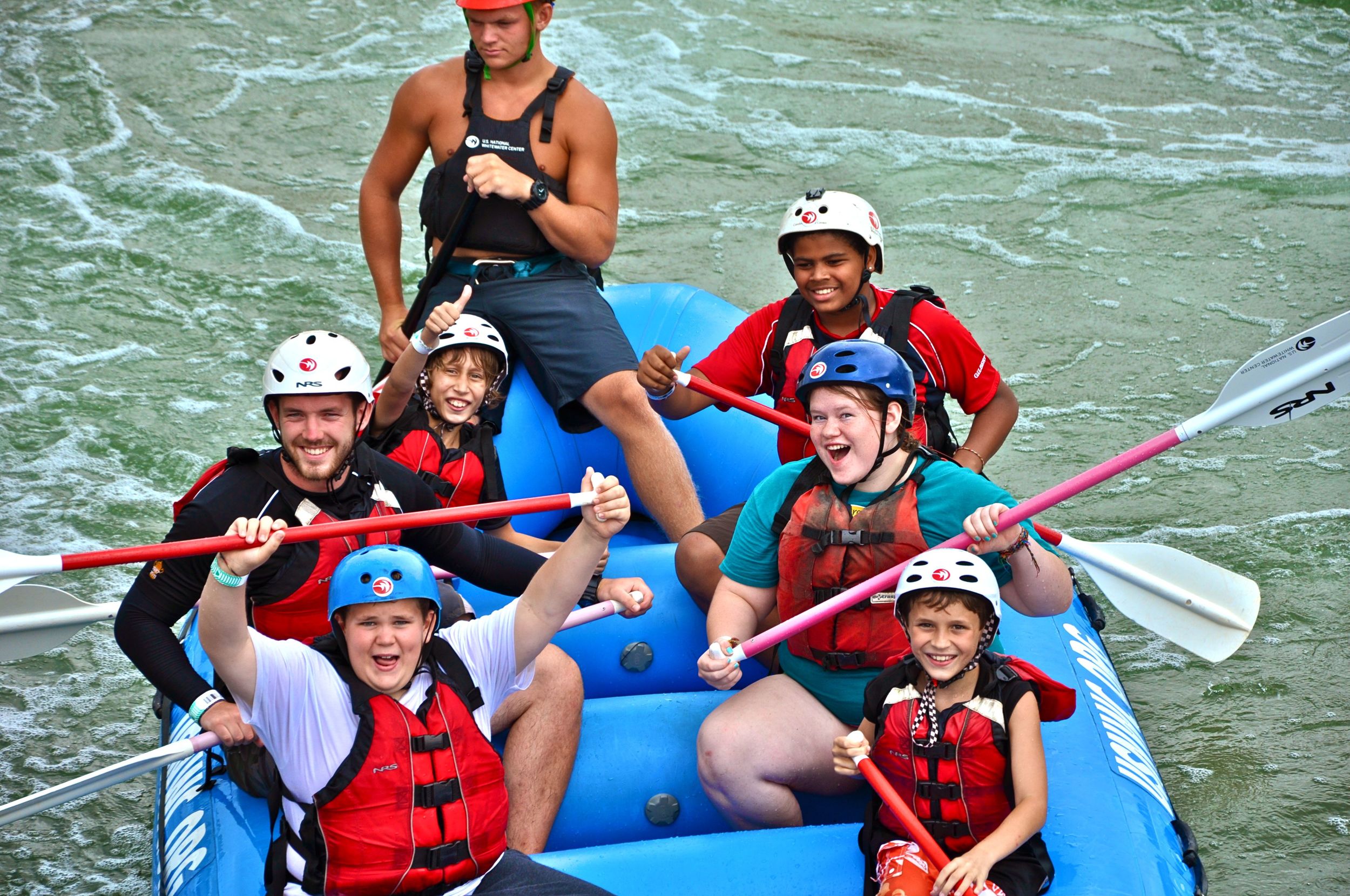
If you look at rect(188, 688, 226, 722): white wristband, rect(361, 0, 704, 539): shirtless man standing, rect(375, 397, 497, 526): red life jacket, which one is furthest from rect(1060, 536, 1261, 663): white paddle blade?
rect(188, 688, 226, 722): white wristband

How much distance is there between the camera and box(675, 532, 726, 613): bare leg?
3.27 meters

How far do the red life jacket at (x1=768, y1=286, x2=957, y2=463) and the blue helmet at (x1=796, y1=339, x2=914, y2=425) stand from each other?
1.46 ft

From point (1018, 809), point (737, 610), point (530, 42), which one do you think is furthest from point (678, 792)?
point (530, 42)

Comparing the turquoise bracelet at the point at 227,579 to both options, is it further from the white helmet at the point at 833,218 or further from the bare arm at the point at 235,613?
the white helmet at the point at 833,218

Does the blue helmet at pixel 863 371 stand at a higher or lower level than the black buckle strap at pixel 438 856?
higher

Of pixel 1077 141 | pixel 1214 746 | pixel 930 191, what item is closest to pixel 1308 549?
pixel 1214 746

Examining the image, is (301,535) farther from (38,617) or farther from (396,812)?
(38,617)

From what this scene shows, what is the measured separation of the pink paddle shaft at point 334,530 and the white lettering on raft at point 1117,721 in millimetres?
1224

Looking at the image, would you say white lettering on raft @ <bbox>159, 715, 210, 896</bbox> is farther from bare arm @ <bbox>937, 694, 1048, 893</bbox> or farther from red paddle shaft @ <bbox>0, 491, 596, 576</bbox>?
bare arm @ <bbox>937, 694, 1048, 893</bbox>

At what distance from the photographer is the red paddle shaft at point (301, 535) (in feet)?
8.26

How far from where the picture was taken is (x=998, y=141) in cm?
957

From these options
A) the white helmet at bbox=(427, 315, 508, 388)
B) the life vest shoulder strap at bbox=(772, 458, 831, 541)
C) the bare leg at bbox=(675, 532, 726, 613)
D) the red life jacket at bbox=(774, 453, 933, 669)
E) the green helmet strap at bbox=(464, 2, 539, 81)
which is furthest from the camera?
the green helmet strap at bbox=(464, 2, 539, 81)

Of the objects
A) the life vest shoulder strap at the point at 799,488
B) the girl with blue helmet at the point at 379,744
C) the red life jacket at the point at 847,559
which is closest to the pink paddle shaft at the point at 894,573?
the red life jacket at the point at 847,559

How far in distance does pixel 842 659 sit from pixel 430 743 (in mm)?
804
